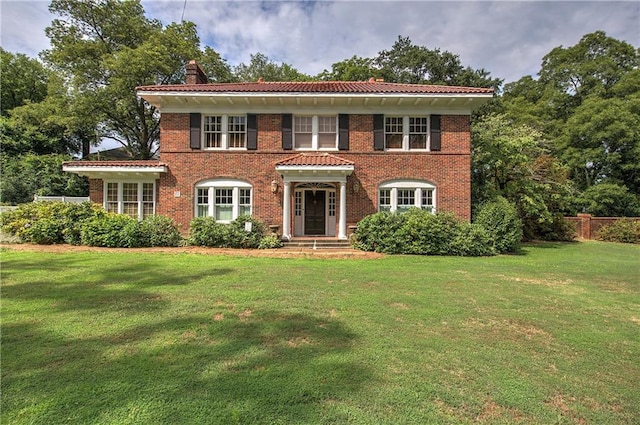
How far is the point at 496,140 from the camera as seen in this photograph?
597 inches

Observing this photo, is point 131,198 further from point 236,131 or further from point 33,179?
point 33,179

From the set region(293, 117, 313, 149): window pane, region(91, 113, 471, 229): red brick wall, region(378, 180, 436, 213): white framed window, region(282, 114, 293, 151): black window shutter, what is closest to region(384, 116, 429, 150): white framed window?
region(91, 113, 471, 229): red brick wall

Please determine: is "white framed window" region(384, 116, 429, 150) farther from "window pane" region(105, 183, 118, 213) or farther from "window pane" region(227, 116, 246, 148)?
"window pane" region(105, 183, 118, 213)

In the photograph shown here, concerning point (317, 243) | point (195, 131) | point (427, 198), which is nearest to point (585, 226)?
point (427, 198)

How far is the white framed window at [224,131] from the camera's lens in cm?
1464

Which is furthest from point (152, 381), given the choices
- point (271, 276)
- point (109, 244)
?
point (109, 244)

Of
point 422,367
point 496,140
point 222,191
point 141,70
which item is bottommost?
point 422,367

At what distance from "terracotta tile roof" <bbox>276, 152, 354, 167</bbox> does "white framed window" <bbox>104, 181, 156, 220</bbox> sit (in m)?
6.23

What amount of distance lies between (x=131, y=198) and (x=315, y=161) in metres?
8.62

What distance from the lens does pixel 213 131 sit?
14672 millimetres

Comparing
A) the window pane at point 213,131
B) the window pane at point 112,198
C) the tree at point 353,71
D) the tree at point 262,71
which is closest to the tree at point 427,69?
the tree at point 353,71

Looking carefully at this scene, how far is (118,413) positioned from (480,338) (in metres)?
4.11

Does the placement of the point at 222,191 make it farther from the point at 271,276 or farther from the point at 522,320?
the point at 522,320

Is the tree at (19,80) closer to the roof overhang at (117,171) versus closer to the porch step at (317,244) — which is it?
the roof overhang at (117,171)
